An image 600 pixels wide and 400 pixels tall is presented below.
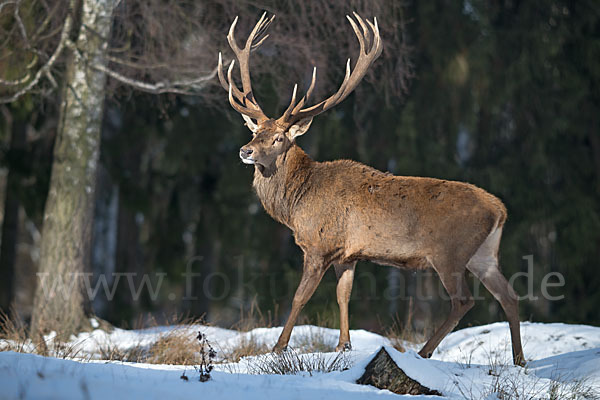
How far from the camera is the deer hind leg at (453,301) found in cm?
599

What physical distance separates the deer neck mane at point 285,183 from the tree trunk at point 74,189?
2272mm

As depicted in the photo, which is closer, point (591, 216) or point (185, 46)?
point (185, 46)

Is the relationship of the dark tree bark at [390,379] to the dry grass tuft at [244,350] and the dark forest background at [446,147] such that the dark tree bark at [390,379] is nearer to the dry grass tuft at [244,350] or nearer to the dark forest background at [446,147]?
the dry grass tuft at [244,350]

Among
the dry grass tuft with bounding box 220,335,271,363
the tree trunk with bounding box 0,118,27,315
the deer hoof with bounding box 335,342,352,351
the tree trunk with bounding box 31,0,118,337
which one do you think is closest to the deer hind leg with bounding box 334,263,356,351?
the deer hoof with bounding box 335,342,352,351

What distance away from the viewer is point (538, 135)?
12180mm

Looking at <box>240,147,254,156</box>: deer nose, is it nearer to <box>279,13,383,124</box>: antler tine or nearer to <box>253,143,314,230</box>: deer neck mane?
<box>253,143,314,230</box>: deer neck mane

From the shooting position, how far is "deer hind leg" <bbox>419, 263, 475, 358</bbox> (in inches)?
236

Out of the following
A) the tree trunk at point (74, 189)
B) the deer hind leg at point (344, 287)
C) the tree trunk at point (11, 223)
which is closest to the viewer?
the deer hind leg at point (344, 287)

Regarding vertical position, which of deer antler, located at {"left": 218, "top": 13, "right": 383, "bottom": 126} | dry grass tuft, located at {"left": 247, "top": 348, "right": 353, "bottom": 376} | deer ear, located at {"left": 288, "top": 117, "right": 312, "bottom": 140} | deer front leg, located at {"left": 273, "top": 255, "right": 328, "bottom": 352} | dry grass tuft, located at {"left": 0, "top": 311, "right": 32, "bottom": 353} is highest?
deer antler, located at {"left": 218, "top": 13, "right": 383, "bottom": 126}

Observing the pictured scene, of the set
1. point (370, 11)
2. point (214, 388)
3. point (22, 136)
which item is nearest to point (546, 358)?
point (214, 388)

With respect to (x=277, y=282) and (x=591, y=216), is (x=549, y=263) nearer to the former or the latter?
(x=591, y=216)

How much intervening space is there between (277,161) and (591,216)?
706cm

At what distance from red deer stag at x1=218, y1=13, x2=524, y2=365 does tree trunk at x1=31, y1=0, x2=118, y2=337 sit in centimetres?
211

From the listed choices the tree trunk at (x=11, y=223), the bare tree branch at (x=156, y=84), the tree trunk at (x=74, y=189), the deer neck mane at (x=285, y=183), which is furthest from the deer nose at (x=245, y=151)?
the tree trunk at (x=11, y=223)
